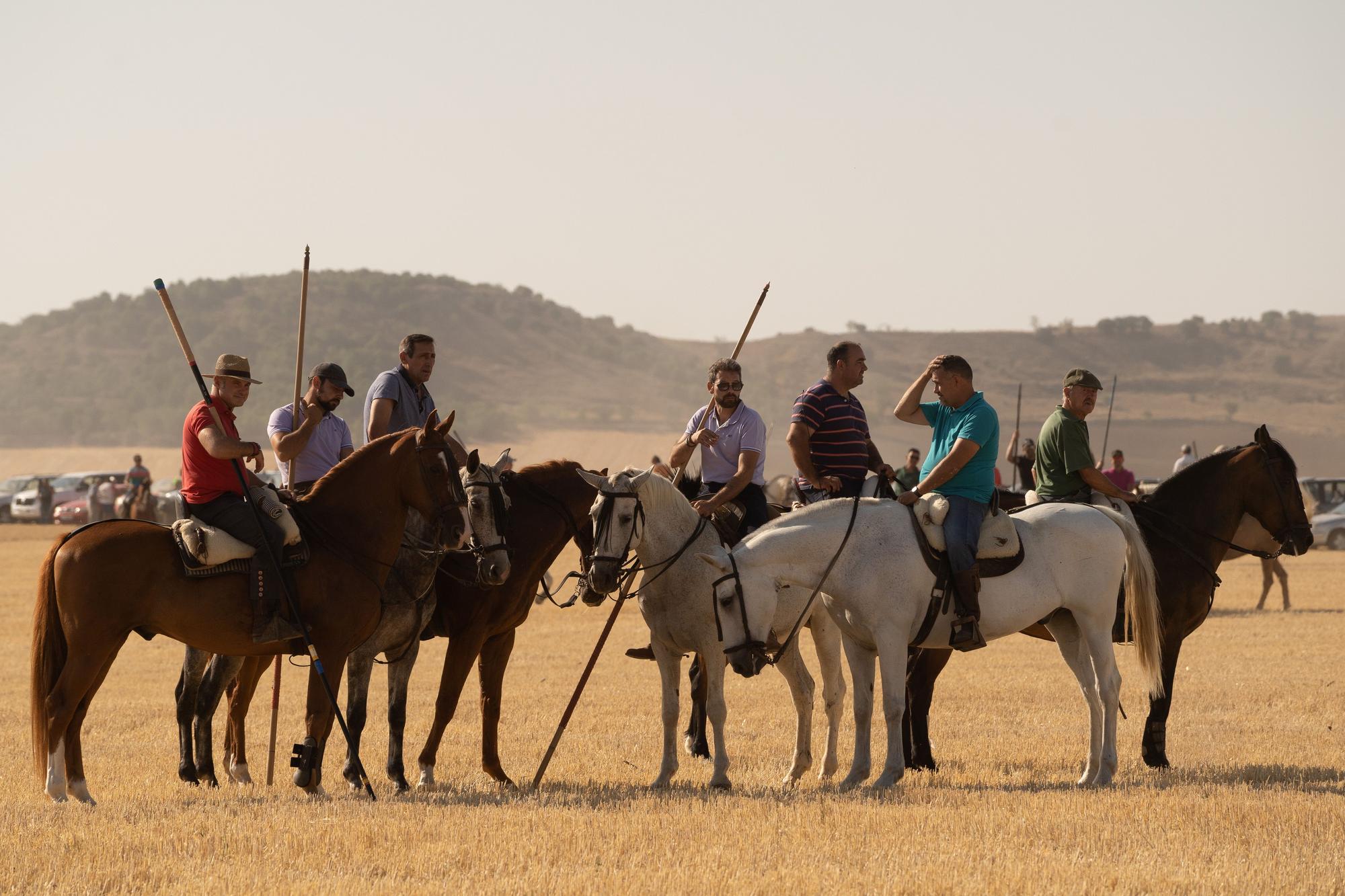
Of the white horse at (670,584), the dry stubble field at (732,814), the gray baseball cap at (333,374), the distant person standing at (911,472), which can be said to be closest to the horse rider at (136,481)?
the distant person standing at (911,472)

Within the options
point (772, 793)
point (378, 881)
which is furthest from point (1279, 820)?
point (378, 881)

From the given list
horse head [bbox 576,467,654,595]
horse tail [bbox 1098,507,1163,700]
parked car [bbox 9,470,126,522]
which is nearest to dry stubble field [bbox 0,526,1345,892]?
horse tail [bbox 1098,507,1163,700]

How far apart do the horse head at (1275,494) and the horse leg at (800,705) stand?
3613 mm

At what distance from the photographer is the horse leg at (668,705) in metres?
9.68

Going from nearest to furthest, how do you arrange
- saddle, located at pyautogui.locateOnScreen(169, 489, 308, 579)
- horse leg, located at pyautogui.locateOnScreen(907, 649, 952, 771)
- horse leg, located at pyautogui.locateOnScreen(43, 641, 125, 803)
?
horse leg, located at pyautogui.locateOnScreen(43, 641, 125, 803) < saddle, located at pyautogui.locateOnScreen(169, 489, 308, 579) < horse leg, located at pyautogui.locateOnScreen(907, 649, 952, 771)

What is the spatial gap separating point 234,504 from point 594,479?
2.17 metres

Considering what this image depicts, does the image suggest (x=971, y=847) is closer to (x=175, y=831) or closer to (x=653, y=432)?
(x=175, y=831)

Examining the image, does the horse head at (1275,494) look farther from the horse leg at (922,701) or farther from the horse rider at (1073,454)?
the horse leg at (922,701)

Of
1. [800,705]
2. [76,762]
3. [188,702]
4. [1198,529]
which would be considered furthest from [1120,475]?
[76,762]

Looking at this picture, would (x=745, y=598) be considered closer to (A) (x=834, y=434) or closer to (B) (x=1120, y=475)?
A: (A) (x=834, y=434)

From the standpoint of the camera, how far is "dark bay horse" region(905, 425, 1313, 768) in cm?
1101

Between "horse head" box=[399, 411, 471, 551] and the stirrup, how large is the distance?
3.06 meters

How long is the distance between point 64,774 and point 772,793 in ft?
13.4

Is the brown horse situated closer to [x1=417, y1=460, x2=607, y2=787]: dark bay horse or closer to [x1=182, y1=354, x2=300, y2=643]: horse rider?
[x1=182, y1=354, x2=300, y2=643]: horse rider
